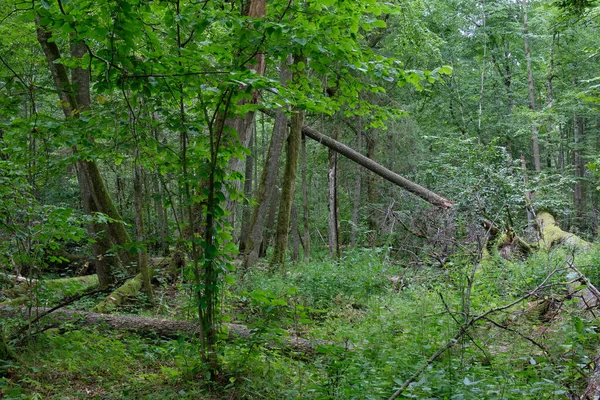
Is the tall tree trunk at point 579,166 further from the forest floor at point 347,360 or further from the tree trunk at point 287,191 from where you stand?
the forest floor at point 347,360

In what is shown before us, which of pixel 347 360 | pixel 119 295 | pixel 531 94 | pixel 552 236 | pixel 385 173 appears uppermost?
pixel 531 94

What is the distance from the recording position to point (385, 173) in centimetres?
1500

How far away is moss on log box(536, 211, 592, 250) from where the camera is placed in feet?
39.3

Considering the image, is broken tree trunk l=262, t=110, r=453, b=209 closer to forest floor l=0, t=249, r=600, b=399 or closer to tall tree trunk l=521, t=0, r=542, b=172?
forest floor l=0, t=249, r=600, b=399

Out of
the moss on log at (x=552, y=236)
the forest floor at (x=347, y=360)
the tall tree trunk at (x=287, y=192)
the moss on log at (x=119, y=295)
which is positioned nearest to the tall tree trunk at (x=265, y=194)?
the tall tree trunk at (x=287, y=192)

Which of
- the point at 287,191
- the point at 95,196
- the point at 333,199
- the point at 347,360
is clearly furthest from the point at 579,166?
the point at 347,360

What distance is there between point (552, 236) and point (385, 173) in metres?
4.90

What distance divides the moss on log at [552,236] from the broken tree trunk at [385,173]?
2677 mm

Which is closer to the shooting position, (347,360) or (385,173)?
(347,360)

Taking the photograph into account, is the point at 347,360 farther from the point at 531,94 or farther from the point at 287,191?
the point at 531,94

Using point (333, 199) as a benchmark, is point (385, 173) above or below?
above

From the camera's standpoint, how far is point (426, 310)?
19.7ft

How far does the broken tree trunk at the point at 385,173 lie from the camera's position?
45.7ft

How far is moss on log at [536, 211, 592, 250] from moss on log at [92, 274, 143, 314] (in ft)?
29.6
